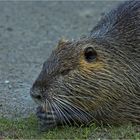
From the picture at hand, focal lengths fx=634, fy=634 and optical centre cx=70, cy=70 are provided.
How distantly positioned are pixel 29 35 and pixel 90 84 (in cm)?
502

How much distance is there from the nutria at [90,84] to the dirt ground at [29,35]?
2.73 feet

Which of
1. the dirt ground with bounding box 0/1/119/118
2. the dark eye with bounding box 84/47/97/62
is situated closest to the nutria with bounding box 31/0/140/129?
the dark eye with bounding box 84/47/97/62

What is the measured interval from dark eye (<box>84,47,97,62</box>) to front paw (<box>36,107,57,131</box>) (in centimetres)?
65

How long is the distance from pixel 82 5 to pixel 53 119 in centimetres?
728

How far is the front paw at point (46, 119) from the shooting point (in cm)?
602

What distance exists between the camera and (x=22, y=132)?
6.03 meters

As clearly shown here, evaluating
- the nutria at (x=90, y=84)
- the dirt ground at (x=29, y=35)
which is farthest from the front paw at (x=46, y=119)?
the dirt ground at (x=29, y=35)

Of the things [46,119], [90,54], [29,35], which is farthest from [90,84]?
[29,35]

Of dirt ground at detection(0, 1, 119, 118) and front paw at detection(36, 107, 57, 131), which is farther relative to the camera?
dirt ground at detection(0, 1, 119, 118)

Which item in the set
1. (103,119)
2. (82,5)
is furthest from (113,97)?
(82,5)

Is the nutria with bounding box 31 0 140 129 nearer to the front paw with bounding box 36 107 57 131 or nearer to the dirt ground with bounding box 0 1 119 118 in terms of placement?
the front paw with bounding box 36 107 57 131

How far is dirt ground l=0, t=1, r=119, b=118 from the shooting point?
7461mm

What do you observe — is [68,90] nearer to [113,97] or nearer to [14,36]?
[113,97]

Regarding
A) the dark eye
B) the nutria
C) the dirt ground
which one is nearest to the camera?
the nutria
